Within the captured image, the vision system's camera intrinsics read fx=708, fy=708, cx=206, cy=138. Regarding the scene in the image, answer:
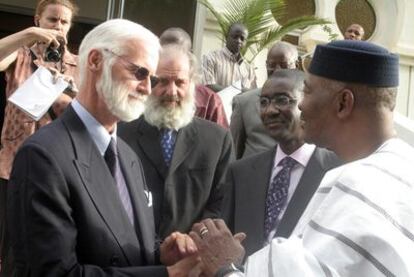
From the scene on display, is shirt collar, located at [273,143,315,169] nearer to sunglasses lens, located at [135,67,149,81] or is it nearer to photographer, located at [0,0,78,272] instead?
sunglasses lens, located at [135,67,149,81]

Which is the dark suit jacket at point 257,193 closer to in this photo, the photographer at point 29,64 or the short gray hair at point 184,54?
the short gray hair at point 184,54

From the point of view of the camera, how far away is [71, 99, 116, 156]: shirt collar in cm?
288

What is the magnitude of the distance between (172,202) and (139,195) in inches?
32.5

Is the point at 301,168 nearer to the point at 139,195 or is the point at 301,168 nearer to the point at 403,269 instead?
the point at 139,195

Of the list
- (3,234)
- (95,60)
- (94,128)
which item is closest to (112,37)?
(95,60)

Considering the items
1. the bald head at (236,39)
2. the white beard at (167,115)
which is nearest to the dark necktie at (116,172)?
the white beard at (167,115)

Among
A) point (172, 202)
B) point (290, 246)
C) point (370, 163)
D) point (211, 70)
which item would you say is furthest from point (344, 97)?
point (211, 70)

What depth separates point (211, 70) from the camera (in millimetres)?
7328

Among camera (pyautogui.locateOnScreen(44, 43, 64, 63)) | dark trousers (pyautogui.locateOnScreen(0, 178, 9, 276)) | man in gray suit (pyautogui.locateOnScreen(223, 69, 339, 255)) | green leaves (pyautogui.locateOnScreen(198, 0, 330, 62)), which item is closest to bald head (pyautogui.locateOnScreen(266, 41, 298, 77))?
man in gray suit (pyautogui.locateOnScreen(223, 69, 339, 255))

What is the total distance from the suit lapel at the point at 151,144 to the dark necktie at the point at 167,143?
24mm

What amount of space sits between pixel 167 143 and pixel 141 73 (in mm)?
1125

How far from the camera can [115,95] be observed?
2.91 meters

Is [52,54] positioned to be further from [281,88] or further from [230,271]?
[230,271]

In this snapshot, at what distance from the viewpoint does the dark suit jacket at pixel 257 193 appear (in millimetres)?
3453
